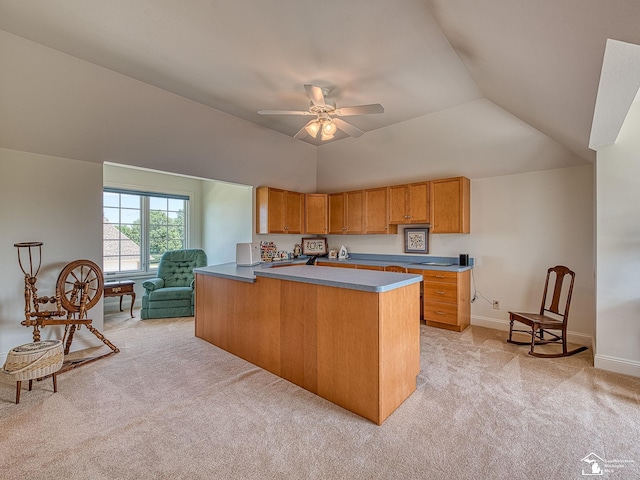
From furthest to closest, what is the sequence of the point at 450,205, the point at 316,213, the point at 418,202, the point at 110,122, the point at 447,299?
the point at 316,213, the point at 418,202, the point at 450,205, the point at 447,299, the point at 110,122

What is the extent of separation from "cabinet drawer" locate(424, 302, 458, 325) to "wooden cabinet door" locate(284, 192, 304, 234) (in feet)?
8.85

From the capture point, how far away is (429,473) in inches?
62.6

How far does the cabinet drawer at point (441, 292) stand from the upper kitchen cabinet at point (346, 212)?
5.25 ft

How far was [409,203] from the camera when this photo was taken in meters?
4.63

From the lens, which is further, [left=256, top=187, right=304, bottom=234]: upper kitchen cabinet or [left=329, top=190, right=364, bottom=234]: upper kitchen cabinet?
[left=329, top=190, right=364, bottom=234]: upper kitchen cabinet

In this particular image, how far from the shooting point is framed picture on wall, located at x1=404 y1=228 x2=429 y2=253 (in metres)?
4.77

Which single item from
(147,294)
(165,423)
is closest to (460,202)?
(165,423)

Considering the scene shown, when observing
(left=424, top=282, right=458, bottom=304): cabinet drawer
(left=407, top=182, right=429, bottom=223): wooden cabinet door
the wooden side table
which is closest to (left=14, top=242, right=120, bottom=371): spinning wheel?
the wooden side table

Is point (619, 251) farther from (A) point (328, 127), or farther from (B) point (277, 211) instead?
(B) point (277, 211)

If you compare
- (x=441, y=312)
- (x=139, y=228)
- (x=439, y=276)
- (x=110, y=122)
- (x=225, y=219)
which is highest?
(x=110, y=122)

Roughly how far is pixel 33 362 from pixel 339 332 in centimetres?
247

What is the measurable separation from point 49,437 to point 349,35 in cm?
362

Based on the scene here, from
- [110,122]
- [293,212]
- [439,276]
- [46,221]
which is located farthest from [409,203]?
[46,221]

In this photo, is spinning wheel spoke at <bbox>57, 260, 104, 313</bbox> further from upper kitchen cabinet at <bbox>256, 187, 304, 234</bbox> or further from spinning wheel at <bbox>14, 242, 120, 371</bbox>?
upper kitchen cabinet at <bbox>256, 187, 304, 234</bbox>
